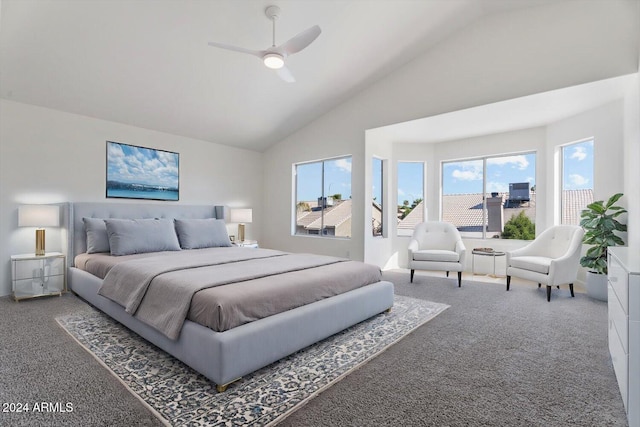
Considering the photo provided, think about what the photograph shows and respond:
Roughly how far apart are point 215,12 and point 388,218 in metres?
4.25

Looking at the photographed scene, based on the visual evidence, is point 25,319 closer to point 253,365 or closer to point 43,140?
point 43,140

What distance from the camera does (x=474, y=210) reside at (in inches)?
233

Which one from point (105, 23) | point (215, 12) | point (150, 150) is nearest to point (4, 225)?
point (150, 150)

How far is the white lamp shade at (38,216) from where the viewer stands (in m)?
3.58

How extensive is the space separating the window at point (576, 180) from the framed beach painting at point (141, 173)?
20.4ft

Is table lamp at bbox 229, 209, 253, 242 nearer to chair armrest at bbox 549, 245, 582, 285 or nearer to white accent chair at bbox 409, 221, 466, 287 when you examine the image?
white accent chair at bbox 409, 221, 466, 287

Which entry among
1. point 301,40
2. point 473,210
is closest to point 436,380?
point 301,40

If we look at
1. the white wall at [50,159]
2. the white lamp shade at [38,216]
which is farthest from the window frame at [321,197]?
the white lamp shade at [38,216]

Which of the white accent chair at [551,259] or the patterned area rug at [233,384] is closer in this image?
the patterned area rug at [233,384]

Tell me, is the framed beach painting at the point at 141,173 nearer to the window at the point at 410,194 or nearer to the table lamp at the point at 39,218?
the table lamp at the point at 39,218

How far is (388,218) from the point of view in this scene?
6.00 metres

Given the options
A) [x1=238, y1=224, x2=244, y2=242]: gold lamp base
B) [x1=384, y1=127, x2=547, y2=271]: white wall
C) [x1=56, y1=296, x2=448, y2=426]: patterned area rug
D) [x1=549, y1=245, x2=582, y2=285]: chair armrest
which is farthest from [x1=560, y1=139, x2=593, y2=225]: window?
[x1=238, y1=224, x2=244, y2=242]: gold lamp base

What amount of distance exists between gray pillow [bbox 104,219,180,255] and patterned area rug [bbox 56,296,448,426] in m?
1.01

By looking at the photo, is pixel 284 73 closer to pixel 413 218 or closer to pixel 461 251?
pixel 461 251
